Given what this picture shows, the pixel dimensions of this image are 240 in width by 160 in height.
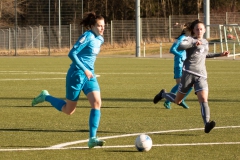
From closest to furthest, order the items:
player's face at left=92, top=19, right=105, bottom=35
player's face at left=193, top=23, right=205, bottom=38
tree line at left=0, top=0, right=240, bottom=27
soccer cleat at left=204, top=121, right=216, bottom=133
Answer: player's face at left=92, top=19, right=105, bottom=35
soccer cleat at left=204, top=121, right=216, bottom=133
player's face at left=193, top=23, right=205, bottom=38
tree line at left=0, top=0, right=240, bottom=27

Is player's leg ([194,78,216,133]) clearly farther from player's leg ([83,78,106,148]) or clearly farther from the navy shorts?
player's leg ([83,78,106,148])

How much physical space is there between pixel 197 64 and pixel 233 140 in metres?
1.68

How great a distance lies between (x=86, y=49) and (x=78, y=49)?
0.53 feet

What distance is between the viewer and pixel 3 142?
9.77m

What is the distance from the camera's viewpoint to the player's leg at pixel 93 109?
9200mm

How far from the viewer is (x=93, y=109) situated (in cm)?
945

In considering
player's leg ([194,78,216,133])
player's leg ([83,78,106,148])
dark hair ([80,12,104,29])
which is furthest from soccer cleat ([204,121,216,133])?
dark hair ([80,12,104,29])

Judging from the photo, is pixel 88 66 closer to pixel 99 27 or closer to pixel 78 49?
pixel 78 49

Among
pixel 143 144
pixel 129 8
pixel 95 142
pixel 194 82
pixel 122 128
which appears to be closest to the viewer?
pixel 143 144

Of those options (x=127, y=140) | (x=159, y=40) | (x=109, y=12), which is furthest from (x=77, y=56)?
(x=109, y=12)

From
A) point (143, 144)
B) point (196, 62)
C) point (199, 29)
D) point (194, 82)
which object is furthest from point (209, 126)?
point (143, 144)

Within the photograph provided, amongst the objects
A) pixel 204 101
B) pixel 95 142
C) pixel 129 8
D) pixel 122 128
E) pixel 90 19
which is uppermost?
pixel 129 8

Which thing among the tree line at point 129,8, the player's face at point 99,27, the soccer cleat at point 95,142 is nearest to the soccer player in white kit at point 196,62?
the player's face at point 99,27

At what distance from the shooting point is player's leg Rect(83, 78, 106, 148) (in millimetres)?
9200
